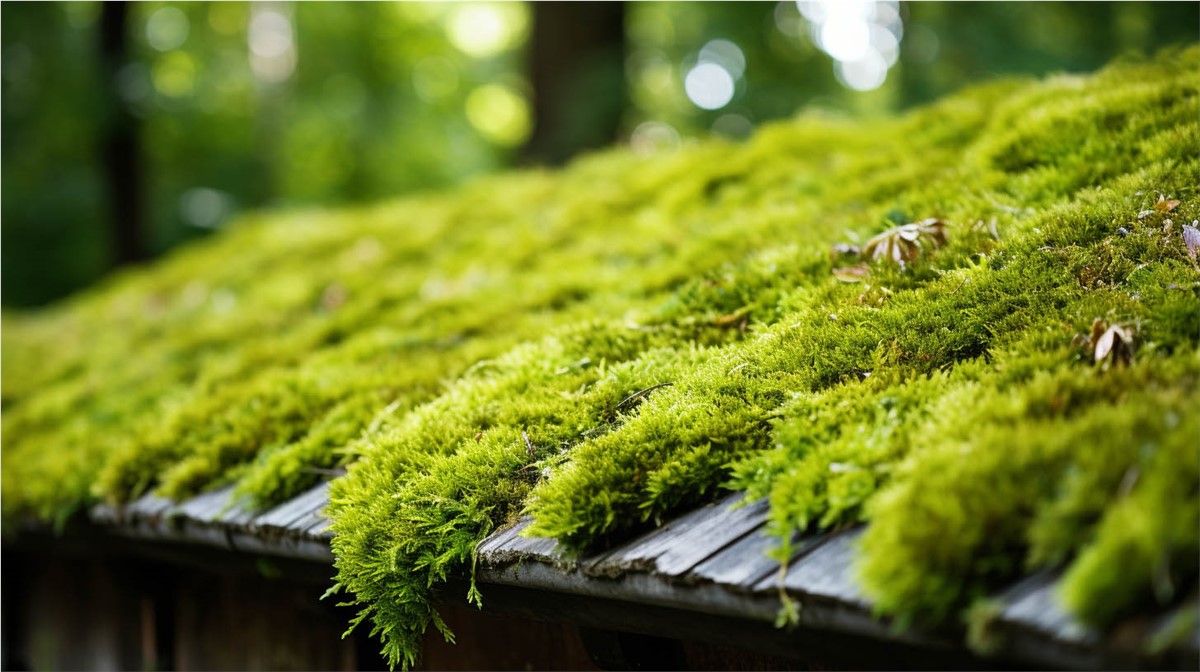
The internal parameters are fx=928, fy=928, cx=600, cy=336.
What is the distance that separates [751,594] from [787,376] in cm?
78

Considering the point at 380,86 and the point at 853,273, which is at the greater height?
the point at 380,86

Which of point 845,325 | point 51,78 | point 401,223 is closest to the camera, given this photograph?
point 845,325

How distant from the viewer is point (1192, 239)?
2174mm

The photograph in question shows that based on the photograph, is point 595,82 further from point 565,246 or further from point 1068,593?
point 1068,593

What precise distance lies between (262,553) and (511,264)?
7.53 feet

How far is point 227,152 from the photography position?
1969 centimetres

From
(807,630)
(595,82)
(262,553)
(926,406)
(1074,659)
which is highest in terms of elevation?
(595,82)

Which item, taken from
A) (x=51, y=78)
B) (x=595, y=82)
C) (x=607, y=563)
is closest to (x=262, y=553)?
(x=607, y=563)

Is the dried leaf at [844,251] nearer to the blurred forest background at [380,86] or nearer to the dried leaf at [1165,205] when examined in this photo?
the dried leaf at [1165,205]

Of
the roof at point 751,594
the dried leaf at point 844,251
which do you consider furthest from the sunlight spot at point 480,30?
the roof at point 751,594

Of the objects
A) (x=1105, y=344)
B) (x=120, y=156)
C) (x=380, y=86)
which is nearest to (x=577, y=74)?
(x=1105, y=344)

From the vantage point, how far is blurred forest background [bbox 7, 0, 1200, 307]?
8.41 m

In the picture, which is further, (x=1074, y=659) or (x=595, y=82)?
(x=595, y=82)

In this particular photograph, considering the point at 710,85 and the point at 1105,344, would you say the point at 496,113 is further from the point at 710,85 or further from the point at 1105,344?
the point at 1105,344
